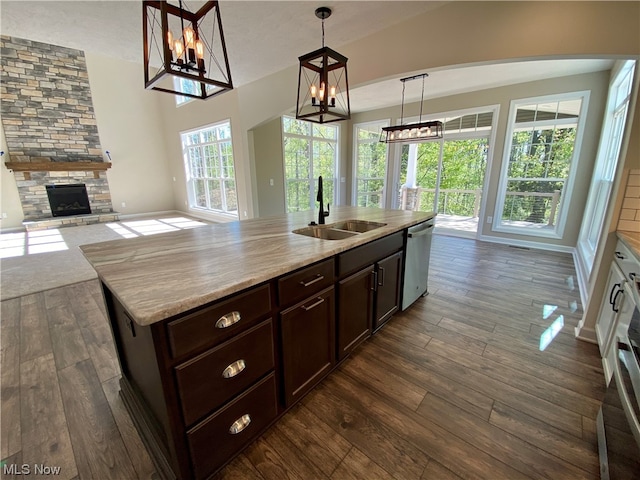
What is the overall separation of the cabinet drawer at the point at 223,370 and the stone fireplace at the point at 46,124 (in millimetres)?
7802

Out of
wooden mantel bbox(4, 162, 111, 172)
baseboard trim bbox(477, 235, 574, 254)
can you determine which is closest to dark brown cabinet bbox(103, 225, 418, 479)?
baseboard trim bbox(477, 235, 574, 254)

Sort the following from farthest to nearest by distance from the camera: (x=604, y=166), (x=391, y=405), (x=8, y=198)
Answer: (x=8, y=198) < (x=604, y=166) < (x=391, y=405)

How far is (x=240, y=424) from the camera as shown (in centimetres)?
120

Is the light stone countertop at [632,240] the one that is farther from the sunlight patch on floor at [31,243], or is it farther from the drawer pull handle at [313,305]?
the sunlight patch on floor at [31,243]

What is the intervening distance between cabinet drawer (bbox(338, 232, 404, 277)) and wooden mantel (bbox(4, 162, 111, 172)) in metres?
8.00

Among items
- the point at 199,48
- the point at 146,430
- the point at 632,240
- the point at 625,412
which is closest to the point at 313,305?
the point at 146,430

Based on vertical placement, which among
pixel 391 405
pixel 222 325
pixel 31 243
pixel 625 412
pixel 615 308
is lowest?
pixel 391 405

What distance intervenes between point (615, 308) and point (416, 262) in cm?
128

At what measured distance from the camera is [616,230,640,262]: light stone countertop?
4.71 ft

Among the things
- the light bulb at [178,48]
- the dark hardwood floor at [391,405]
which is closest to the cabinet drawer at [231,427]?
the dark hardwood floor at [391,405]

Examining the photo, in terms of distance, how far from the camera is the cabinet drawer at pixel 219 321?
0.92 meters

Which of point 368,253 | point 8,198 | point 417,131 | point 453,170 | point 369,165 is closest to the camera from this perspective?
point 368,253

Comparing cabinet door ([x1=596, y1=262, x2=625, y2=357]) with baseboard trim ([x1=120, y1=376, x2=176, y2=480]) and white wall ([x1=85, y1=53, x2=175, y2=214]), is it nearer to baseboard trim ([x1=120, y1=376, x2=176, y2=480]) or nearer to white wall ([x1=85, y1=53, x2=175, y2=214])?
baseboard trim ([x1=120, y1=376, x2=176, y2=480])

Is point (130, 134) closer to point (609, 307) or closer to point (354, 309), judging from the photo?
point (354, 309)
